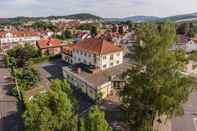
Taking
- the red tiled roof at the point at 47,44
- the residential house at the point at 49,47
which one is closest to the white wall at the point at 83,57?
the residential house at the point at 49,47

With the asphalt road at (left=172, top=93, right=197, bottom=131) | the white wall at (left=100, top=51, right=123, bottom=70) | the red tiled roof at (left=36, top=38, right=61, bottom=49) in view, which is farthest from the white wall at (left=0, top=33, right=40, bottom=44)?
the asphalt road at (left=172, top=93, right=197, bottom=131)

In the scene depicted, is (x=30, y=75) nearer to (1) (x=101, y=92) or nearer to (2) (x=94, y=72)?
(2) (x=94, y=72)

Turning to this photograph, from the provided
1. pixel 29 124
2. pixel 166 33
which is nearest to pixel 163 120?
pixel 166 33

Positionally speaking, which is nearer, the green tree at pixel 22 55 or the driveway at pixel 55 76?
the driveway at pixel 55 76

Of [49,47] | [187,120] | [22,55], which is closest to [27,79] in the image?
[22,55]

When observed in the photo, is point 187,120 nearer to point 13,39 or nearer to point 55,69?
point 55,69

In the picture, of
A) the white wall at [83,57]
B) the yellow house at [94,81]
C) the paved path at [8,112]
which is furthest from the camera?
the white wall at [83,57]

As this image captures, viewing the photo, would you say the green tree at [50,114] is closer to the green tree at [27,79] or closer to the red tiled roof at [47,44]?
the green tree at [27,79]
